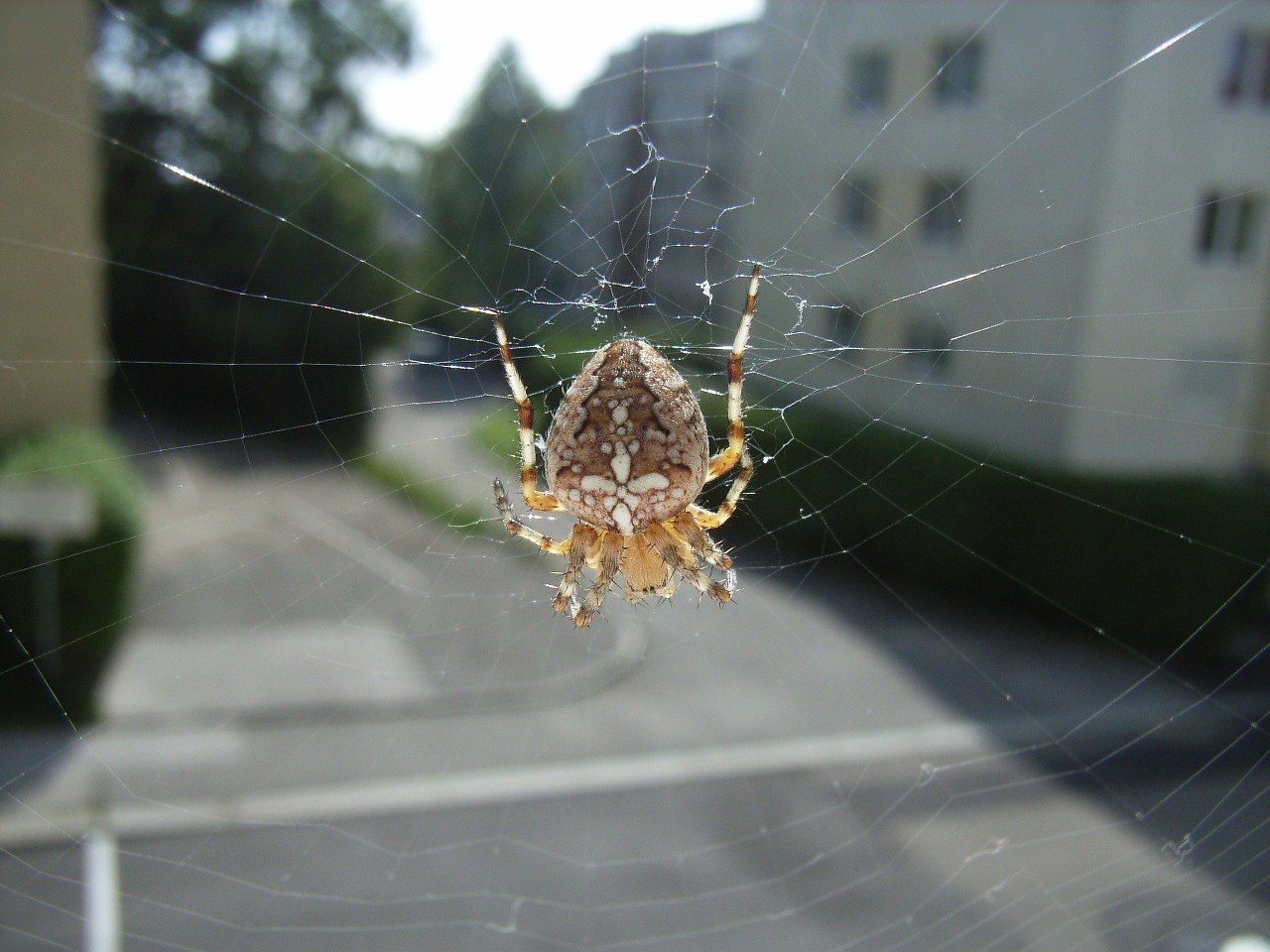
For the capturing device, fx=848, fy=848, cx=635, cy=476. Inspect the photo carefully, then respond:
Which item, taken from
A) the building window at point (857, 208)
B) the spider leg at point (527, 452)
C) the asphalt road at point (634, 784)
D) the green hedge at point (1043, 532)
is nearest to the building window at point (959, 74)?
the building window at point (857, 208)

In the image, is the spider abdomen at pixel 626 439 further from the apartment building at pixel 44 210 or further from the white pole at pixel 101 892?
the apartment building at pixel 44 210

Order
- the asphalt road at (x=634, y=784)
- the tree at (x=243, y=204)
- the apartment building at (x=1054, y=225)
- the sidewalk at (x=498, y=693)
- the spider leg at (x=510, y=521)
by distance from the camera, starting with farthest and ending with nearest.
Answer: the tree at (x=243, y=204) → the apartment building at (x=1054, y=225) → the sidewalk at (x=498, y=693) → the asphalt road at (x=634, y=784) → the spider leg at (x=510, y=521)

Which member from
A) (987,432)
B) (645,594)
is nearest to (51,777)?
(645,594)

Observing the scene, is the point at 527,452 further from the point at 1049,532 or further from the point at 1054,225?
the point at 1054,225

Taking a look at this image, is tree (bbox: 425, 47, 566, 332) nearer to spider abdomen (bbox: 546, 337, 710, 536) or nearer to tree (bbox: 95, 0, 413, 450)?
tree (bbox: 95, 0, 413, 450)

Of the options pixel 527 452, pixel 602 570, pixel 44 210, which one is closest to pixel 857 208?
pixel 44 210

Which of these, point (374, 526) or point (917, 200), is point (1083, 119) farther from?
point (374, 526)
